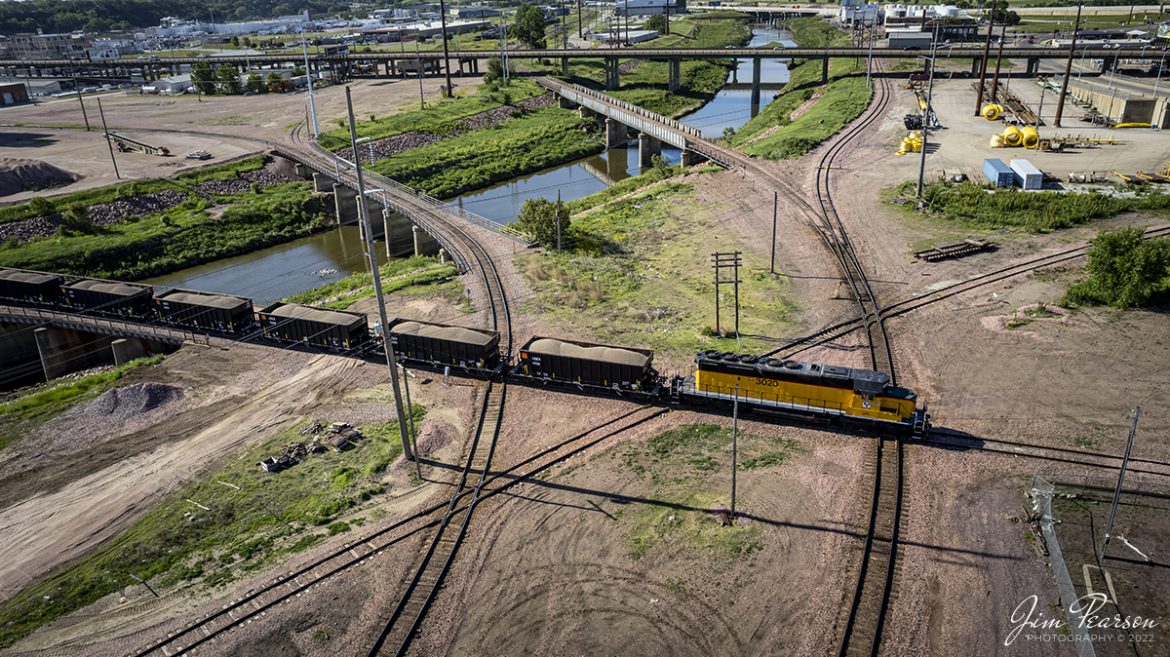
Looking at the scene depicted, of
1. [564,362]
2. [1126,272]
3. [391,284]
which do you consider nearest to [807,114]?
[1126,272]

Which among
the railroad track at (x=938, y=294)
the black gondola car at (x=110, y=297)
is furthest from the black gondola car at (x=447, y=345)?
the black gondola car at (x=110, y=297)

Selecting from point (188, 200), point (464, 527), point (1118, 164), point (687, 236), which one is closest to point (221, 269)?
point (188, 200)

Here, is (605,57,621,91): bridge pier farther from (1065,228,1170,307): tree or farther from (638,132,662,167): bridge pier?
(1065,228,1170,307): tree

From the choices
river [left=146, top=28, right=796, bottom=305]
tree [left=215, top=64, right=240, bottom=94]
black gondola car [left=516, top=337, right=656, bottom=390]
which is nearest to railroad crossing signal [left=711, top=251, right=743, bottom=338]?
black gondola car [left=516, top=337, right=656, bottom=390]

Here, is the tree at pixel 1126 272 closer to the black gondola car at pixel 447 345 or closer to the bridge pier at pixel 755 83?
the black gondola car at pixel 447 345

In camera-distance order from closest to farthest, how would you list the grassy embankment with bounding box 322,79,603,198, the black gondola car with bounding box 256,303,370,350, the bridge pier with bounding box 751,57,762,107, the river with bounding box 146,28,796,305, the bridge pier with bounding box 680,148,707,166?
the black gondola car with bounding box 256,303,370,350 < the river with bounding box 146,28,796,305 < the bridge pier with bounding box 680,148,707,166 < the grassy embankment with bounding box 322,79,603,198 < the bridge pier with bounding box 751,57,762,107

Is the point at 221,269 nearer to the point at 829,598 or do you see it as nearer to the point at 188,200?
the point at 188,200
